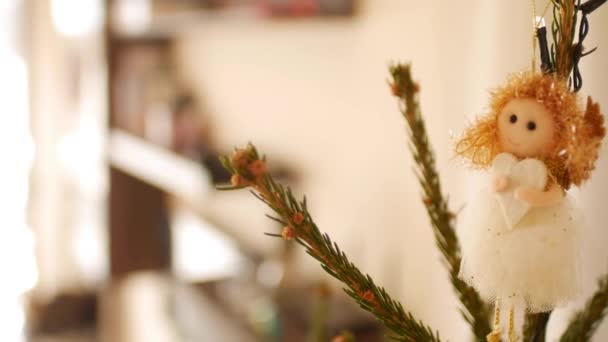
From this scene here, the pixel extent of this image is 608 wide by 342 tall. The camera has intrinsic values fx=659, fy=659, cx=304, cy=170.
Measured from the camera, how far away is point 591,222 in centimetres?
53

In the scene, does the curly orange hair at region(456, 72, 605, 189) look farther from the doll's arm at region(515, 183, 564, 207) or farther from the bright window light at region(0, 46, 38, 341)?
the bright window light at region(0, 46, 38, 341)

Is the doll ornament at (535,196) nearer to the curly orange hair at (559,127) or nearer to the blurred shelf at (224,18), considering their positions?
the curly orange hair at (559,127)

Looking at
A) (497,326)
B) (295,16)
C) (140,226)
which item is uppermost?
(295,16)

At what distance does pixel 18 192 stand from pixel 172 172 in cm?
173

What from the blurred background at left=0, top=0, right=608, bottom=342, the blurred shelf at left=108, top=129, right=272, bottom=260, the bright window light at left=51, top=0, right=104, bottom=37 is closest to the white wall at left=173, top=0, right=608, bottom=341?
the blurred background at left=0, top=0, right=608, bottom=342

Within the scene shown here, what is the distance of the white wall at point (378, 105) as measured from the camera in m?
0.65

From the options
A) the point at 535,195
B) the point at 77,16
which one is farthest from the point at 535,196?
the point at 77,16

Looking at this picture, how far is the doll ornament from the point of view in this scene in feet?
1.14

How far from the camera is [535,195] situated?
13.6 inches

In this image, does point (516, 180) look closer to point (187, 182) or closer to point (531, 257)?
point (531, 257)

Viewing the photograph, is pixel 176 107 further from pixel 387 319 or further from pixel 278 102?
pixel 387 319

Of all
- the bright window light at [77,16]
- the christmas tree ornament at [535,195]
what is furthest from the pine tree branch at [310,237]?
the bright window light at [77,16]

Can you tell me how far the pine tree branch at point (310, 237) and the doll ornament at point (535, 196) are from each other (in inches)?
2.0

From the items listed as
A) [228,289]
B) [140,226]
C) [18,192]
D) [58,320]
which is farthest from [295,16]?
[18,192]
